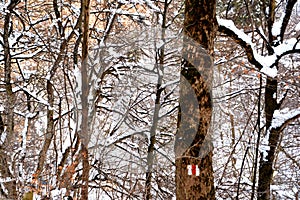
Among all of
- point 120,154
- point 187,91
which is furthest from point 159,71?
point 187,91

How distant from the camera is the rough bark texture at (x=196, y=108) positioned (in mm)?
3590

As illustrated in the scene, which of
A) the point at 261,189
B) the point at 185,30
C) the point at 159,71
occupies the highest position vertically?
the point at 159,71

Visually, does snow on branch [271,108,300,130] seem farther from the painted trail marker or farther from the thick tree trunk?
the painted trail marker

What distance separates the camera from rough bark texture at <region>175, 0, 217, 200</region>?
3590 millimetres

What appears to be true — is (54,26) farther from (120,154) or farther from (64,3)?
(120,154)

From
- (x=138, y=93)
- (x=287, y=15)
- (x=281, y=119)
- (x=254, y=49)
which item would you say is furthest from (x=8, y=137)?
(x=287, y=15)

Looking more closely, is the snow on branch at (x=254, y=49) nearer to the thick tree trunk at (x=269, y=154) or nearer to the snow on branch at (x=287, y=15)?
the thick tree trunk at (x=269, y=154)

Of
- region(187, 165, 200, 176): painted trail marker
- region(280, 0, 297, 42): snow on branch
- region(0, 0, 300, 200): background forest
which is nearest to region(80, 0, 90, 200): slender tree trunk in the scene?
region(0, 0, 300, 200): background forest

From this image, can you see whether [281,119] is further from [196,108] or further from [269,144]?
[196,108]

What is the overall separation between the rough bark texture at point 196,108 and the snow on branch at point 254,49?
1.00 metres

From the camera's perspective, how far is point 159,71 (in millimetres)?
6840

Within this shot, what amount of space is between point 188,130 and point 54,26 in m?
5.29

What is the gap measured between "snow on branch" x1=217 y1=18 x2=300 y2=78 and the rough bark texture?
1.00 meters

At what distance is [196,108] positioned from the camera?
11.9 feet
